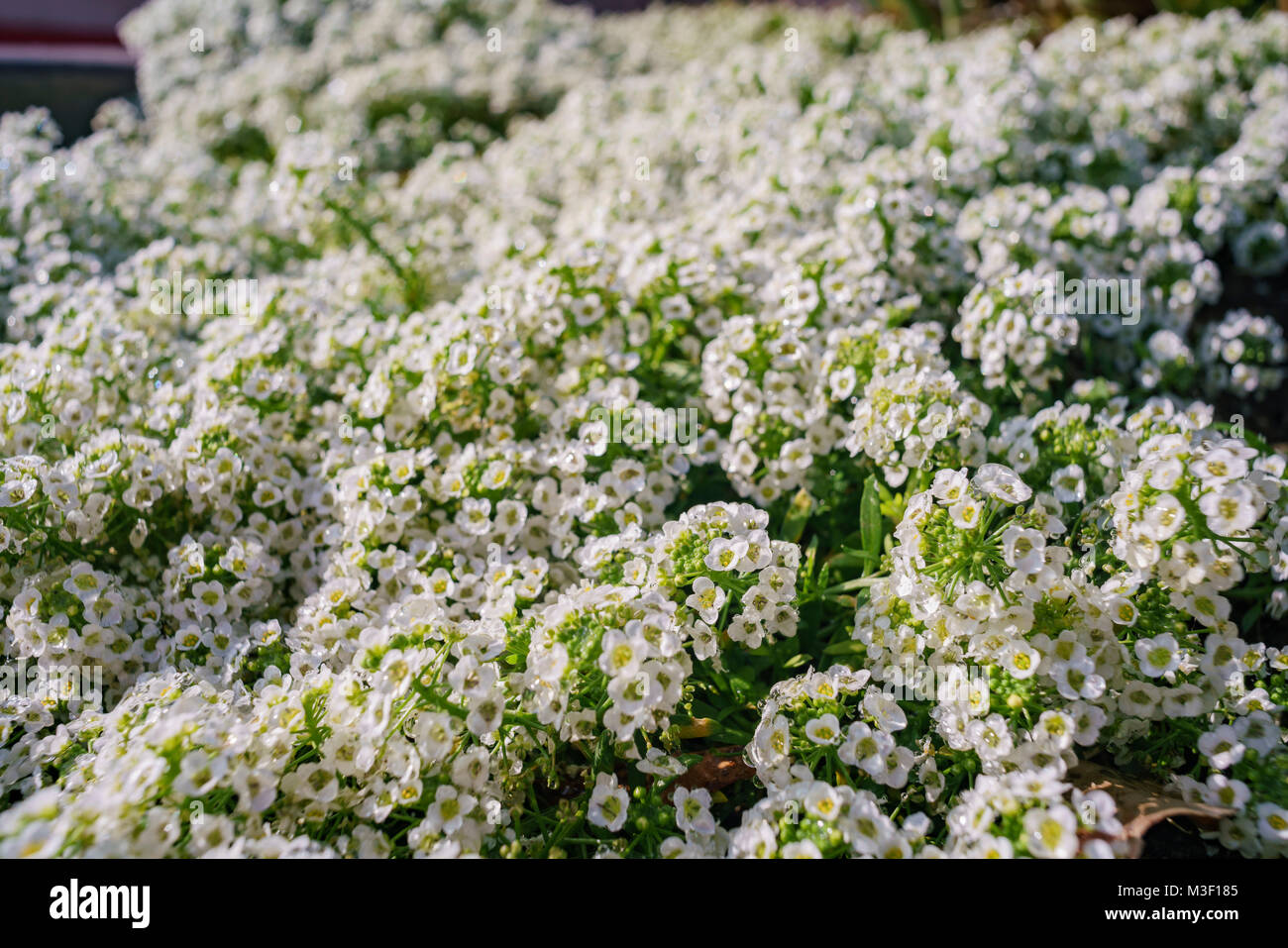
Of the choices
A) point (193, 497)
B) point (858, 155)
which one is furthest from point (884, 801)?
point (858, 155)

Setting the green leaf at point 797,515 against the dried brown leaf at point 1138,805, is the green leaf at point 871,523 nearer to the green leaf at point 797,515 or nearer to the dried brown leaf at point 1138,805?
the green leaf at point 797,515

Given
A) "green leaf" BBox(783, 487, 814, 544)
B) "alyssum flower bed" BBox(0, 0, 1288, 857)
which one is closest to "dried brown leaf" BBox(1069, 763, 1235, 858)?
"alyssum flower bed" BBox(0, 0, 1288, 857)

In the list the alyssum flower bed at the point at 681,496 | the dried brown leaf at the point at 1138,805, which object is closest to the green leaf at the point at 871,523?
the alyssum flower bed at the point at 681,496

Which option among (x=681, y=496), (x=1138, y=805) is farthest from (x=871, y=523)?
(x=1138, y=805)

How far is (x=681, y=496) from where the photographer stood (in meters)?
2.79

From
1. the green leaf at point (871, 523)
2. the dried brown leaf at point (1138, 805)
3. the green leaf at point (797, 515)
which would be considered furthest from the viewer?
the green leaf at point (797, 515)

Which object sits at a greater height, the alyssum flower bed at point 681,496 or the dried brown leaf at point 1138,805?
the alyssum flower bed at point 681,496

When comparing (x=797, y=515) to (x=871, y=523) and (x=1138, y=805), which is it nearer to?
(x=871, y=523)

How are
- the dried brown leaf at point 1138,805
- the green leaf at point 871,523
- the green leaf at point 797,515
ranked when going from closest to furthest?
the dried brown leaf at point 1138,805 < the green leaf at point 871,523 < the green leaf at point 797,515

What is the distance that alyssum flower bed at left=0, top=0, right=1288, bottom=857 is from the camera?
184cm

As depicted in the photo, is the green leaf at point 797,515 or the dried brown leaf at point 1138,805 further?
the green leaf at point 797,515

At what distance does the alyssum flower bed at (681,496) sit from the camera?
184 centimetres

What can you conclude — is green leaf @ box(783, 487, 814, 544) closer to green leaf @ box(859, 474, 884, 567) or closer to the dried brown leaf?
green leaf @ box(859, 474, 884, 567)

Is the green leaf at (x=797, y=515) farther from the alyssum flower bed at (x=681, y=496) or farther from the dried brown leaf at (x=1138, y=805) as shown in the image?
the dried brown leaf at (x=1138, y=805)
